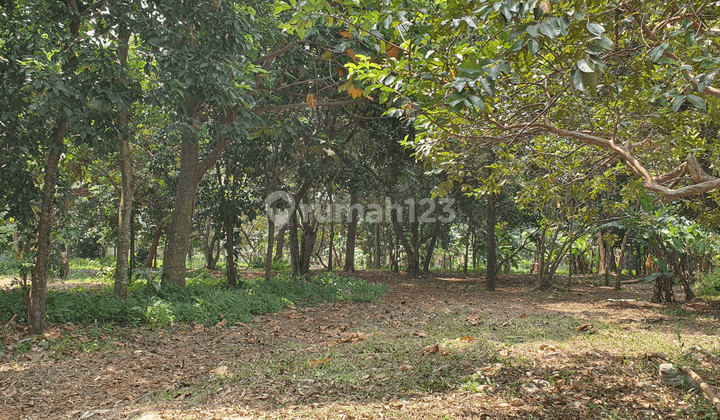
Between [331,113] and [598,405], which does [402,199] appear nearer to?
[331,113]

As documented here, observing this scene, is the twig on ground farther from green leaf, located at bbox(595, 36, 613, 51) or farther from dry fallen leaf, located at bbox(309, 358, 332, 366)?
dry fallen leaf, located at bbox(309, 358, 332, 366)

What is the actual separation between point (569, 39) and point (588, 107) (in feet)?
10.1

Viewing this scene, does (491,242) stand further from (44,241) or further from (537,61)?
(44,241)

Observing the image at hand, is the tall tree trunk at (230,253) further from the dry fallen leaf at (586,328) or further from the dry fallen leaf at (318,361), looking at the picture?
the dry fallen leaf at (586,328)

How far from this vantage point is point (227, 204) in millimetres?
11125

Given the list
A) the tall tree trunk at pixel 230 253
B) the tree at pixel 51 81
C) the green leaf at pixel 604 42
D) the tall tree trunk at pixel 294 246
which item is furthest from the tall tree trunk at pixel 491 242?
the green leaf at pixel 604 42

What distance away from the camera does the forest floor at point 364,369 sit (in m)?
3.98

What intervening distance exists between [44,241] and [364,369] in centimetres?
462

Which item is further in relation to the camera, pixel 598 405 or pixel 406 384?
pixel 406 384

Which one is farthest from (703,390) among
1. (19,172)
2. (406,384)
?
(19,172)

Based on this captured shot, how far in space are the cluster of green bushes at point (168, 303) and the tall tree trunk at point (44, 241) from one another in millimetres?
492

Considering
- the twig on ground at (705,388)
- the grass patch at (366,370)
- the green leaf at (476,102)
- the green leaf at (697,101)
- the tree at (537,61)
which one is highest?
the tree at (537,61)

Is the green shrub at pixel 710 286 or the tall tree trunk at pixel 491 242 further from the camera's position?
the tall tree trunk at pixel 491 242

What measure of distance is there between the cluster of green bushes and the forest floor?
1.02ft
